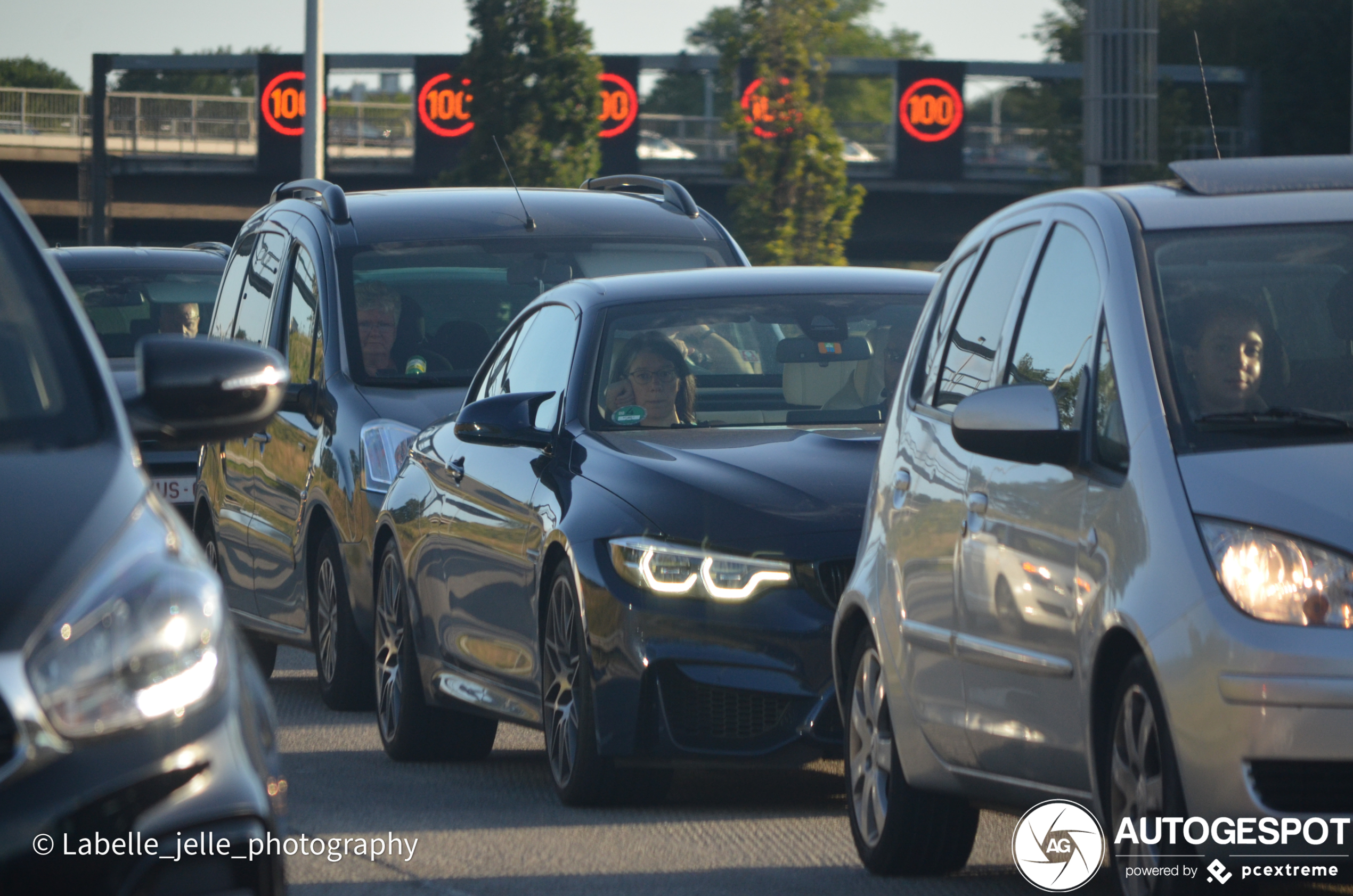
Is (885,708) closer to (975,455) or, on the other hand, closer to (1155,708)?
(975,455)

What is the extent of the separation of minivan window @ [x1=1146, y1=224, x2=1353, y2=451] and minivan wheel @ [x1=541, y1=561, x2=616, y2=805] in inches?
104

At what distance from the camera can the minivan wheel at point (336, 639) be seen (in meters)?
10.7

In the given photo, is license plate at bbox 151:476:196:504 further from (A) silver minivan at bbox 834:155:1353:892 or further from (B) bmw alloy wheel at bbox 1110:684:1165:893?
(B) bmw alloy wheel at bbox 1110:684:1165:893

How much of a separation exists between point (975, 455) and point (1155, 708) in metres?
1.27

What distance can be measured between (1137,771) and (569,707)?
10.1ft

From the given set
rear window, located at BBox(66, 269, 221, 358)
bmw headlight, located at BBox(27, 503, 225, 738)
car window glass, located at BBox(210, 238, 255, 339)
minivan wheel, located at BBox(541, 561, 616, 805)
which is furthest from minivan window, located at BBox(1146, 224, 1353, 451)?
rear window, located at BBox(66, 269, 221, 358)

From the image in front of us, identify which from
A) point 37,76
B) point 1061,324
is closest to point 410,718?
point 1061,324

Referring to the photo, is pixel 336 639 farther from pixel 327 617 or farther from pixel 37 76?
pixel 37 76

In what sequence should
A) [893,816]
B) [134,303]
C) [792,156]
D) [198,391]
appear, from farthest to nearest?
1. [792,156]
2. [134,303]
3. [893,816]
4. [198,391]

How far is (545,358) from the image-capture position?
29.5ft

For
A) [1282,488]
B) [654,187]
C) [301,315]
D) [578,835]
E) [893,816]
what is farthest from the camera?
[654,187]

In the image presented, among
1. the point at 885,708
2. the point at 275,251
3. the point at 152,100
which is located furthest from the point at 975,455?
the point at 152,100

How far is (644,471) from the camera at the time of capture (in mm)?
7711

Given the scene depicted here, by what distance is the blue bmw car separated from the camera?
7.35 m
